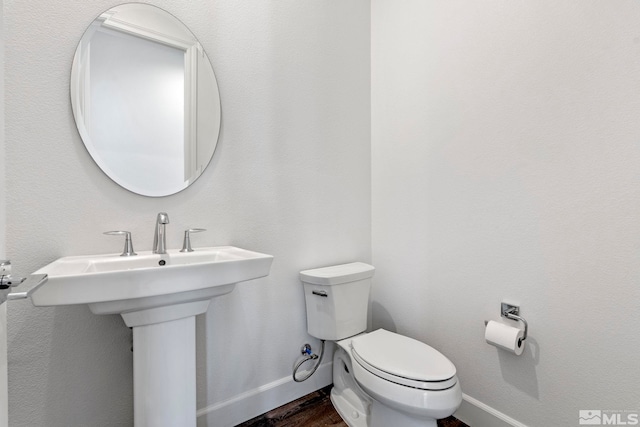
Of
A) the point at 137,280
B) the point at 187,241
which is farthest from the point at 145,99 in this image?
the point at 137,280

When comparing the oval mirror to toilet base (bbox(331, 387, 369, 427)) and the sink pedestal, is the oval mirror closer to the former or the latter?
the sink pedestal

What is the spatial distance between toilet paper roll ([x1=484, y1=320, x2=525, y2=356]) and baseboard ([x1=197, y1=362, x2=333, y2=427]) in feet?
3.04

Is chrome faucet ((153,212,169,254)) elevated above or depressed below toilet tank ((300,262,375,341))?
above

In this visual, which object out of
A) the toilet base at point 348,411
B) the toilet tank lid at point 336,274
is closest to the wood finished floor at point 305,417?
the toilet base at point 348,411

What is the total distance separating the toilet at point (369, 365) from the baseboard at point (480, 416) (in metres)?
0.41

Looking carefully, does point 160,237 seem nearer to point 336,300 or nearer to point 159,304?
point 159,304

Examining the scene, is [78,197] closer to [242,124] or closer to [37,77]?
[37,77]

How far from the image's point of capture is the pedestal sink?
31.2 inches

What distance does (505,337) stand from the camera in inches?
47.1

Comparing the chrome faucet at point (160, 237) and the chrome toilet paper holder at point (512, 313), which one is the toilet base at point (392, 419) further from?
the chrome faucet at point (160, 237)

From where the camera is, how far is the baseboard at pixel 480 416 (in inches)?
50.5

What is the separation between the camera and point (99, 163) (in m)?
1.10
